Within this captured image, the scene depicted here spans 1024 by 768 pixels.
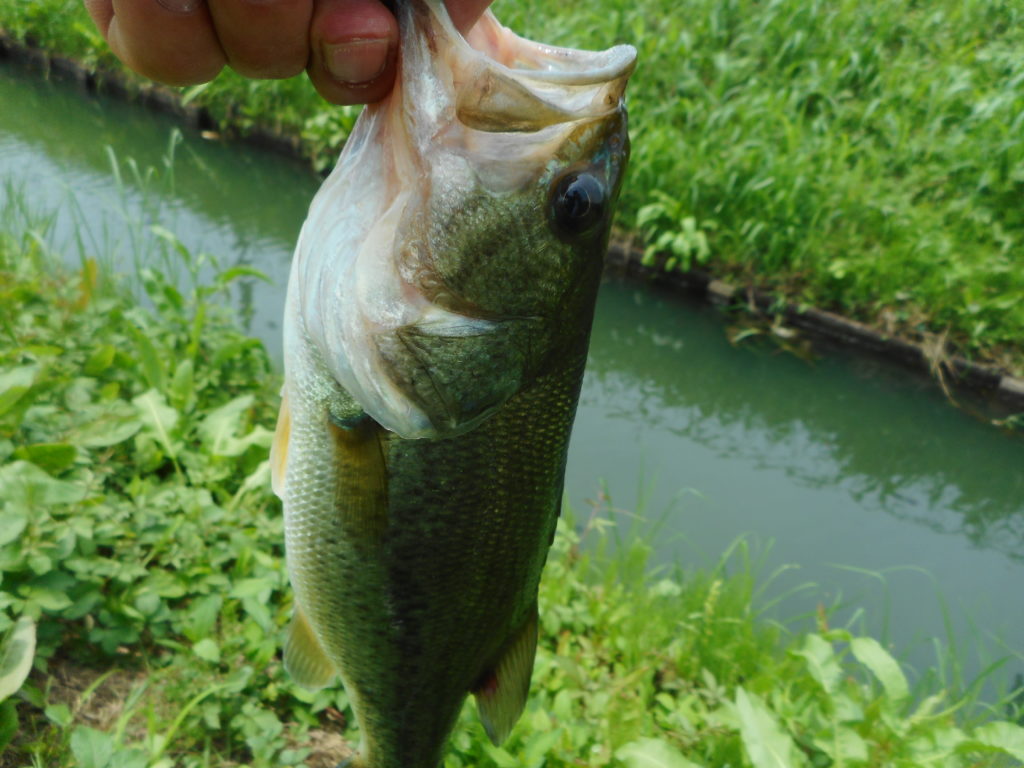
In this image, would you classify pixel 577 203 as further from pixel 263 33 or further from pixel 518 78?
pixel 263 33

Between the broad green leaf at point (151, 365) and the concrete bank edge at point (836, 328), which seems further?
the concrete bank edge at point (836, 328)

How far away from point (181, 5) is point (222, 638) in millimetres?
1884

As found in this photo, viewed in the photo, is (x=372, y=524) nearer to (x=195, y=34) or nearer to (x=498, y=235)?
(x=498, y=235)

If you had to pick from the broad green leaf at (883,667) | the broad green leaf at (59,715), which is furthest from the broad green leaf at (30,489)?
the broad green leaf at (883,667)

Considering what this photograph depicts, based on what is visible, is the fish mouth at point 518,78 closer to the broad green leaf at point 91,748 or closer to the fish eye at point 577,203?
the fish eye at point 577,203

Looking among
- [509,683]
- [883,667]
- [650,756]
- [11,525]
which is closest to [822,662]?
[883,667]

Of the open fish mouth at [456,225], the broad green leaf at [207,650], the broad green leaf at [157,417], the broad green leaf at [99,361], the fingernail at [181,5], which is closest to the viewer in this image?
the fingernail at [181,5]

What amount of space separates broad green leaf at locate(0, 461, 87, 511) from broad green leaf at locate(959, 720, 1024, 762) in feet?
7.65

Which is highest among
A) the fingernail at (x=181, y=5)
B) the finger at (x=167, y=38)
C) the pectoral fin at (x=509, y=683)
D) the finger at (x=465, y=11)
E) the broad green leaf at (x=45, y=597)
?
the finger at (x=465, y=11)

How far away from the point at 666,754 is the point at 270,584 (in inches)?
48.5

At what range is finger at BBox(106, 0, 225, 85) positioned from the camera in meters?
0.86

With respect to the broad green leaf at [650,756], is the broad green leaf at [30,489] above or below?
above

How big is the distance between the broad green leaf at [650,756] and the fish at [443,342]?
74cm

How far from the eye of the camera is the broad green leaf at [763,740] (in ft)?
6.43
